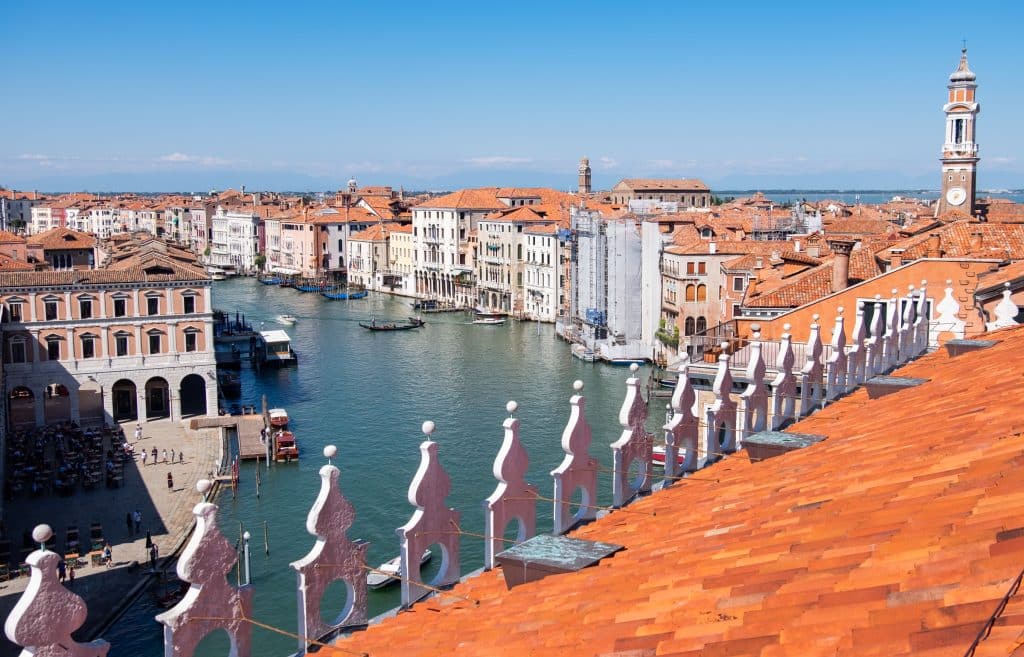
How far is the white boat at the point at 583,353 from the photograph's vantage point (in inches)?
1511

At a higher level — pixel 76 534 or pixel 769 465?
pixel 769 465

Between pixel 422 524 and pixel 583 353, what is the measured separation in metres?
34.9

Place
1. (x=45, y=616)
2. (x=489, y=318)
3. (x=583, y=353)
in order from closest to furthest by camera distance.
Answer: (x=45, y=616), (x=583, y=353), (x=489, y=318)

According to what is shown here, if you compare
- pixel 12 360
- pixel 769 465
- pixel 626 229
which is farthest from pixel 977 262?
pixel 626 229

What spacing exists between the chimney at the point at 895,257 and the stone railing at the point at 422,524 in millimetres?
10815

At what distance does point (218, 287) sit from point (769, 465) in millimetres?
68961

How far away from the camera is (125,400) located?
27.7m

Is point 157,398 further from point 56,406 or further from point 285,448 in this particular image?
point 285,448

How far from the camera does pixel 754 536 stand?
338 cm

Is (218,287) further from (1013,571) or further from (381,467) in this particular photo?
(1013,571)

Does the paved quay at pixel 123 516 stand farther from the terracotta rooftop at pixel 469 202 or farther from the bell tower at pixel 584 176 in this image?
the bell tower at pixel 584 176

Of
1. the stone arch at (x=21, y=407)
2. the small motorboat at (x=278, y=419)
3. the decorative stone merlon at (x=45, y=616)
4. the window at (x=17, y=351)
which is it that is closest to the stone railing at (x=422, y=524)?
the decorative stone merlon at (x=45, y=616)

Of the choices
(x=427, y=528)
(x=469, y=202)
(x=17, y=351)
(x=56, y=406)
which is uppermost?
(x=469, y=202)

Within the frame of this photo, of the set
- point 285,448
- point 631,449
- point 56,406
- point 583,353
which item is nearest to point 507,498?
point 631,449
